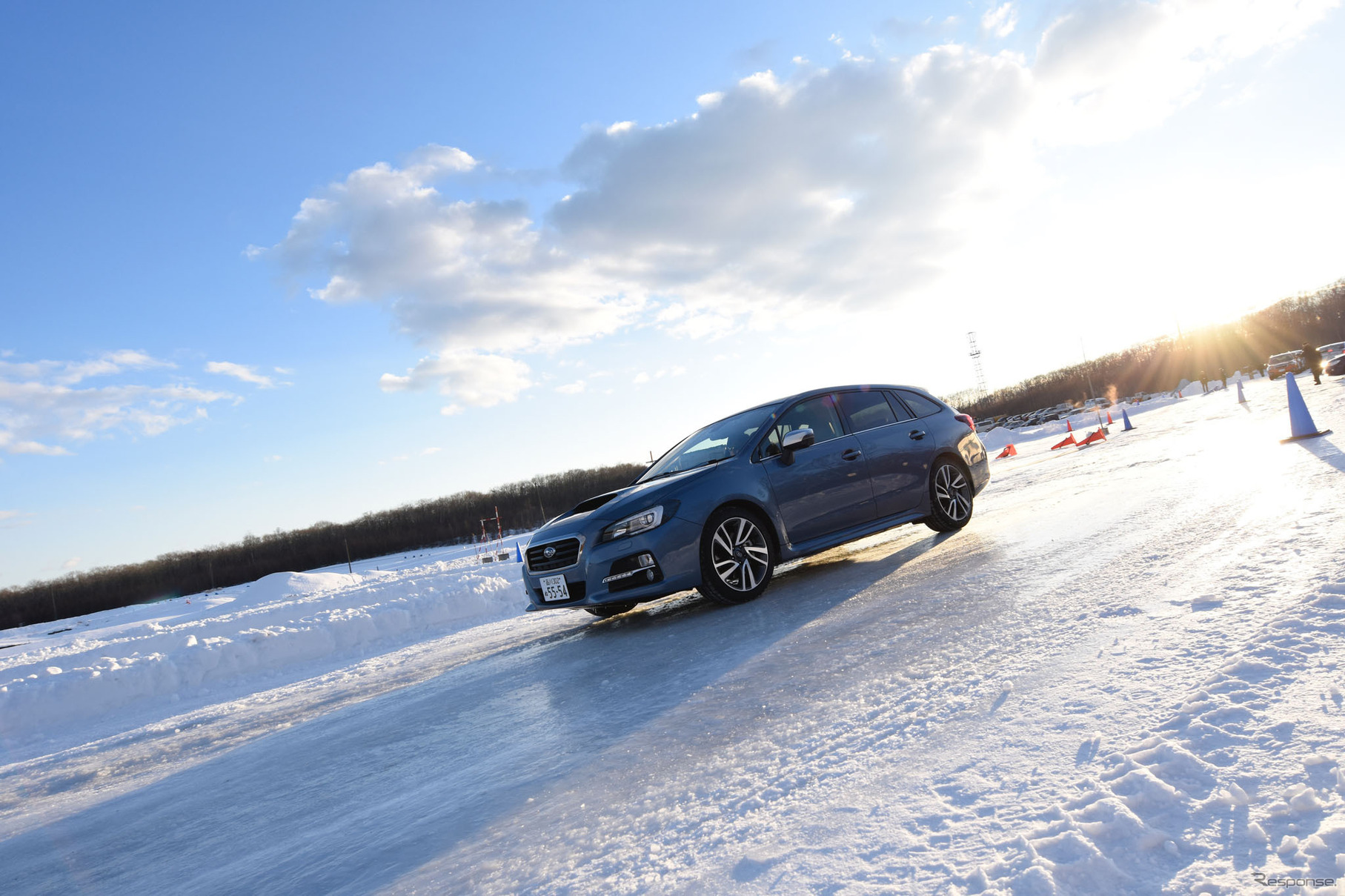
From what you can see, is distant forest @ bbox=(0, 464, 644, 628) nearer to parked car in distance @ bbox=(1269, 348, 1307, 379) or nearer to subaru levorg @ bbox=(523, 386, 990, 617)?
parked car in distance @ bbox=(1269, 348, 1307, 379)

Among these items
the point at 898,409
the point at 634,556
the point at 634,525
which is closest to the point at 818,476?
the point at 898,409

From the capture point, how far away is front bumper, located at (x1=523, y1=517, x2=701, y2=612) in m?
6.05

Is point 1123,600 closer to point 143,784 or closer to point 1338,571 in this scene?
point 1338,571

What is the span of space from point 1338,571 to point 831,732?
278 centimetres

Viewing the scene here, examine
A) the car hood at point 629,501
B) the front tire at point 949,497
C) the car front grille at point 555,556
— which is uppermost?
the car hood at point 629,501

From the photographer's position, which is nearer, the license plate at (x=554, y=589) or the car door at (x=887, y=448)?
the license plate at (x=554, y=589)

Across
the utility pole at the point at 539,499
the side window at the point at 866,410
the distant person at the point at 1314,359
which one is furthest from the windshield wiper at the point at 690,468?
the utility pole at the point at 539,499

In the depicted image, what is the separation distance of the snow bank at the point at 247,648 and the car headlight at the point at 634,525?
5195 millimetres

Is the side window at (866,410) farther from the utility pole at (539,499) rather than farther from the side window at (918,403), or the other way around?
the utility pole at (539,499)

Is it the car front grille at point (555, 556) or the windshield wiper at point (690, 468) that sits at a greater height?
the windshield wiper at point (690, 468)

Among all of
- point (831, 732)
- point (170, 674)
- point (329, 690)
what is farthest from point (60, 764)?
point (831, 732)

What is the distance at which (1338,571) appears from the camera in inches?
146

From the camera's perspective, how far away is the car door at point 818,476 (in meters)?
6.79

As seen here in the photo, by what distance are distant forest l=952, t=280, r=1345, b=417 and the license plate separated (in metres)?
61.5
